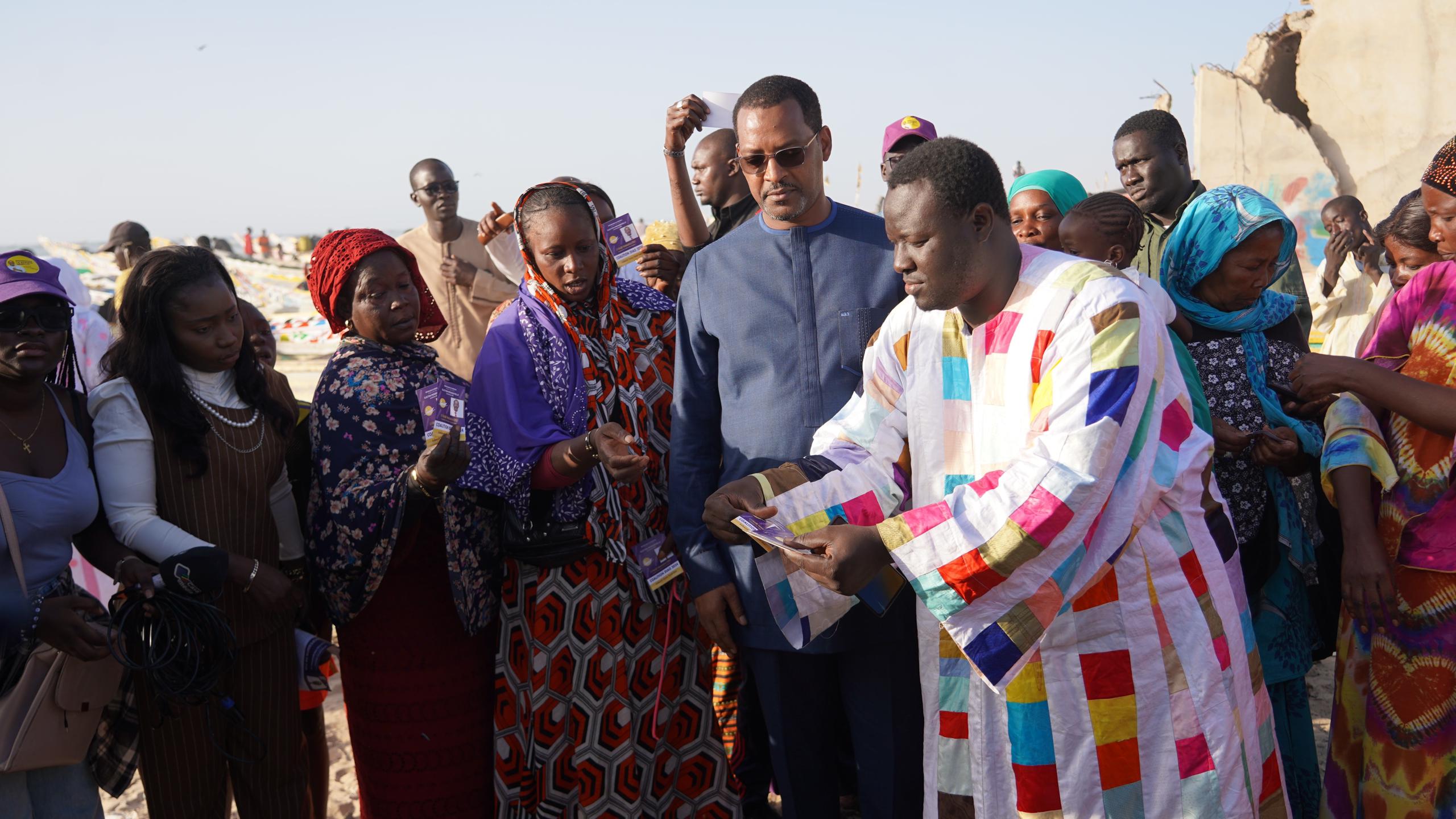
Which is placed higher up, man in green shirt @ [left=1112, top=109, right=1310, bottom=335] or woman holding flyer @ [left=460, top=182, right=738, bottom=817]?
man in green shirt @ [left=1112, top=109, right=1310, bottom=335]

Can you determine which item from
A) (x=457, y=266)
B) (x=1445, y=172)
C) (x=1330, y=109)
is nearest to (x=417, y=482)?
(x=1445, y=172)

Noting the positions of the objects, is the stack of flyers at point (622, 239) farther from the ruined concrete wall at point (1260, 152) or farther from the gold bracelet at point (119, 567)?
the ruined concrete wall at point (1260, 152)

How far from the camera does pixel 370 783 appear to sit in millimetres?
3207

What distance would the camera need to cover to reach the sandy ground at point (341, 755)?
13.3ft

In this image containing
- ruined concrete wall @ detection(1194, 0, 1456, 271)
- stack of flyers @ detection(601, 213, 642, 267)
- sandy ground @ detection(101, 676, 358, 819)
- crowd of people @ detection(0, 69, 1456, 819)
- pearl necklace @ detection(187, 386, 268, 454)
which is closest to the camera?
crowd of people @ detection(0, 69, 1456, 819)

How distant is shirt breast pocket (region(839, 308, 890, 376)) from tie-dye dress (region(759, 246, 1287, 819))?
51 cm

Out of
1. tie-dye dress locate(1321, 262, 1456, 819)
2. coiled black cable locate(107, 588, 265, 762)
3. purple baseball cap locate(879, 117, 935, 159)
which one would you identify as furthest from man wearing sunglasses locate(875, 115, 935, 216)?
coiled black cable locate(107, 588, 265, 762)

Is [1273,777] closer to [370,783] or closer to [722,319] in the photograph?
[722,319]

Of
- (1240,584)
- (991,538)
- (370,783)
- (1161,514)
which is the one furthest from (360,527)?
(1240,584)

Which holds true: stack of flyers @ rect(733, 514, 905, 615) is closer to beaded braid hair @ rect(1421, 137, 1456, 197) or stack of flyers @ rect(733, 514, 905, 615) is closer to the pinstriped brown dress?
the pinstriped brown dress

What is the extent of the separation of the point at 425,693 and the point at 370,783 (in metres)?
0.36

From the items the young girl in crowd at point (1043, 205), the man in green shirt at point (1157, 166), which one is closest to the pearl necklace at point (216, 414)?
the young girl in crowd at point (1043, 205)

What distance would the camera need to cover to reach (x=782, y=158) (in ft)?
9.61

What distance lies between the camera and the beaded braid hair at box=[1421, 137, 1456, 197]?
8.66 ft
